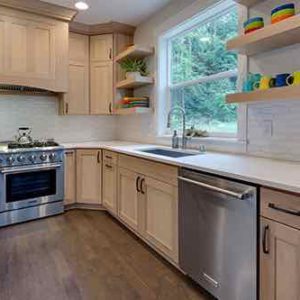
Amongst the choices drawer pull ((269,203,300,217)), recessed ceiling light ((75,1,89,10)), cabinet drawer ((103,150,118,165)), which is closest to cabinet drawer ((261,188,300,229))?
drawer pull ((269,203,300,217))

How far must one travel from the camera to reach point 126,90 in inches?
159

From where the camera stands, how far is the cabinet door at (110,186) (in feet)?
10.4

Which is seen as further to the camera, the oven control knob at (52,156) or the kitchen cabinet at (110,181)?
the oven control knob at (52,156)

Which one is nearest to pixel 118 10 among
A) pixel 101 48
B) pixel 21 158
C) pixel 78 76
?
pixel 101 48

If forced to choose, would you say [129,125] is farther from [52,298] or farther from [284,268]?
[284,268]

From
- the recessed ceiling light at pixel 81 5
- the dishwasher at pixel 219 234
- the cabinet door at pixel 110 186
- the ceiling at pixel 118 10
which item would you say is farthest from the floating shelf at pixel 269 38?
the recessed ceiling light at pixel 81 5

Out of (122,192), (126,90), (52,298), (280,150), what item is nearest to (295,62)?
(280,150)

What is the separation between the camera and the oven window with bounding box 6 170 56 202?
123 inches

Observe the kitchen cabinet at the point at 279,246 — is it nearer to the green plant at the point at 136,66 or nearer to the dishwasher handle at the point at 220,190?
the dishwasher handle at the point at 220,190

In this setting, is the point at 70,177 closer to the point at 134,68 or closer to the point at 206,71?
the point at 134,68

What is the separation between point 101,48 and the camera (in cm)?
396

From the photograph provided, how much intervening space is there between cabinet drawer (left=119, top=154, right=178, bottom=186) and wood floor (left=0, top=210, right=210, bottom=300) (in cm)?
70

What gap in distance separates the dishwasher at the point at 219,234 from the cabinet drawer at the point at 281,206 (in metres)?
0.06

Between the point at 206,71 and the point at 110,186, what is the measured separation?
1.69 meters
